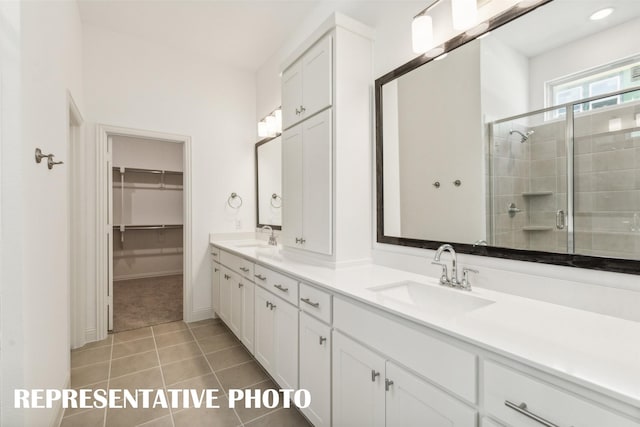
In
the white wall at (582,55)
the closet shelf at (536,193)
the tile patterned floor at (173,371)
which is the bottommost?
the tile patterned floor at (173,371)

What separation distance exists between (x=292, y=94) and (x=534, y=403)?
7.34 ft

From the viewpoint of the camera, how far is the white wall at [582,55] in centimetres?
105

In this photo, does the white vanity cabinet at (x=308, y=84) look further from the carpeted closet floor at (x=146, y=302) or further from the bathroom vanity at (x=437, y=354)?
the carpeted closet floor at (x=146, y=302)

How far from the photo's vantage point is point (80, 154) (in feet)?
8.88

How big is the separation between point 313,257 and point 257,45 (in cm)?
249

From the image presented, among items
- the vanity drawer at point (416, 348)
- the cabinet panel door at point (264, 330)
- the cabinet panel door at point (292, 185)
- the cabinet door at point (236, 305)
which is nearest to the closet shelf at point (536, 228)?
the vanity drawer at point (416, 348)

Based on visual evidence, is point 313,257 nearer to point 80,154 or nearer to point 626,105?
point 626,105

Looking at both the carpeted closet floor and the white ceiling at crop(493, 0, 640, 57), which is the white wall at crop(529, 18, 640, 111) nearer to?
the white ceiling at crop(493, 0, 640, 57)

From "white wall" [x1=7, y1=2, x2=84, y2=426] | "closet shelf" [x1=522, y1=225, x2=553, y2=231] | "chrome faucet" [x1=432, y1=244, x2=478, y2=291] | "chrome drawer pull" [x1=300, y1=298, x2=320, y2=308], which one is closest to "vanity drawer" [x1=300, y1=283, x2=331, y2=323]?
"chrome drawer pull" [x1=300, y1=298, x2=320, y2=308]

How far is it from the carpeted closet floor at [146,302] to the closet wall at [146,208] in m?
0.32

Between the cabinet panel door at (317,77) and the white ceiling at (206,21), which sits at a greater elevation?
the white ceiling at (206,21)

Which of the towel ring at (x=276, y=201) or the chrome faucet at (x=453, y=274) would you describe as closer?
the chrome faucet at (x=453, y=274)

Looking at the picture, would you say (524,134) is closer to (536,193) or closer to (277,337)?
(536,193)

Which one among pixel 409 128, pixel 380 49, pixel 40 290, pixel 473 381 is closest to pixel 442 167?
pixel 409 128
